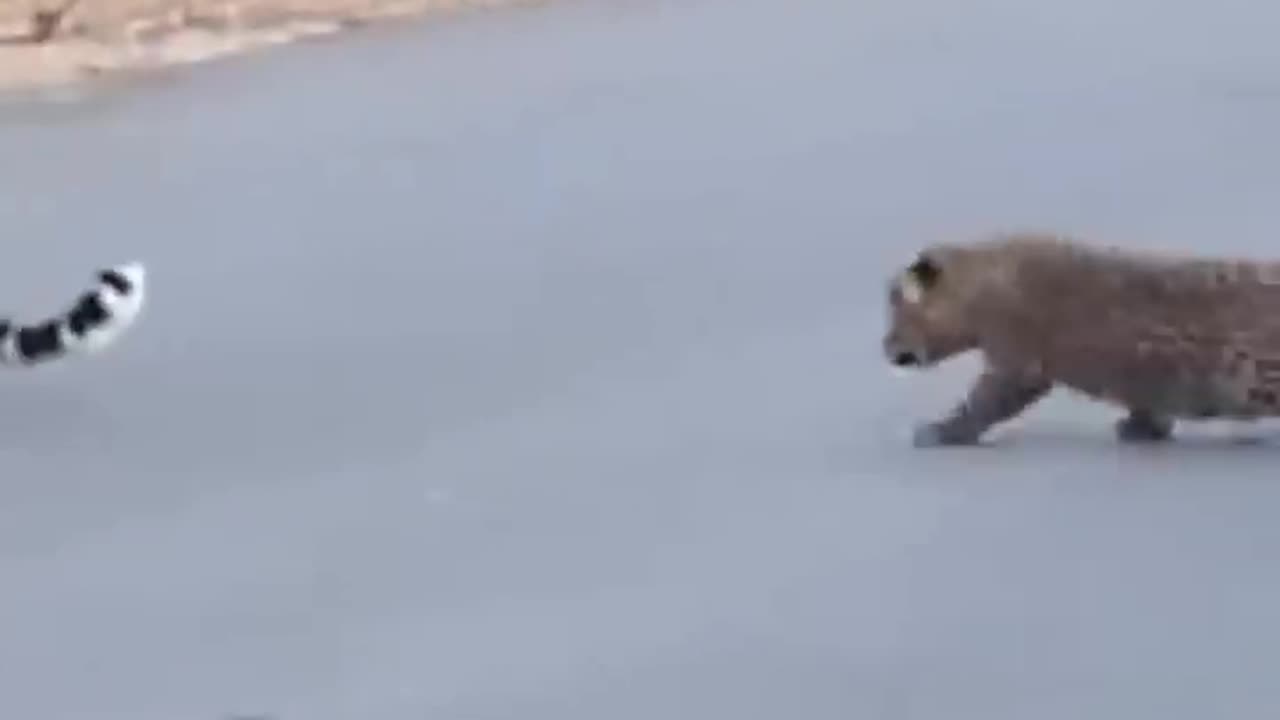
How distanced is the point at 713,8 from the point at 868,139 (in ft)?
10.5

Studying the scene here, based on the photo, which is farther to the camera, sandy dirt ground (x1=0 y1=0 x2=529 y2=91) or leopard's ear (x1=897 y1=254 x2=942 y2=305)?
sandy dirt ground (x1=0 y1=0 x2=529 y2=91)

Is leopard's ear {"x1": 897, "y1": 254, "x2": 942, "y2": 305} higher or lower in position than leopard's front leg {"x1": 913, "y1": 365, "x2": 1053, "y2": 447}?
higher

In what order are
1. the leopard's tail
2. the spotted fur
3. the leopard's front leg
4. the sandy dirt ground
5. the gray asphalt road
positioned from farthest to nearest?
the sandy dirt ground → the leopard's tail → the leopard's front leg → the spotted fur → the gray asphalt road

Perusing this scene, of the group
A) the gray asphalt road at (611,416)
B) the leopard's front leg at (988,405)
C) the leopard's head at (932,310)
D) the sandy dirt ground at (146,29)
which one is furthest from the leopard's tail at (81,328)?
the sandy dirt ground at (146,29)

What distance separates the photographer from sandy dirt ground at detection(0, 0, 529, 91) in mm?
12781

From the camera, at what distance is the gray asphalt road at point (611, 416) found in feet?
16.6

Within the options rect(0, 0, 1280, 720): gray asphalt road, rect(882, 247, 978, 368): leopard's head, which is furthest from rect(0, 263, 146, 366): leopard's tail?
rect(882, 247, 978, 368): leopard's head

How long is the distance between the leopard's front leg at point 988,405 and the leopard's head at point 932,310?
9 centimetres

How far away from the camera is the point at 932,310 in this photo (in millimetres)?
6402

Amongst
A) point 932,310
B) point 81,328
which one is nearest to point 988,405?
point 932,310

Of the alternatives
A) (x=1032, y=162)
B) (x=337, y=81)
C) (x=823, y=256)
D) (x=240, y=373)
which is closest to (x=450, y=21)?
(x=337, y=81)

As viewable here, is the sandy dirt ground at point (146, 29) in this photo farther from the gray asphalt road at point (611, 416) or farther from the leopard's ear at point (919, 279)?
the leopard's ear at point (919, 279)

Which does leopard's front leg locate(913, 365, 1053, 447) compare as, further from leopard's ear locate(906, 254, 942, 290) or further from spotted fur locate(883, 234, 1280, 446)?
leopard's ear locate(906, 254, 942, 290)

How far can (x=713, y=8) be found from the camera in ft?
43.6
